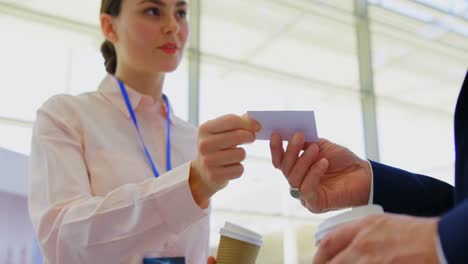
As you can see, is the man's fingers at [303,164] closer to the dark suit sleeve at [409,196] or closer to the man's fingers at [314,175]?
the man's fingers at [314,175]

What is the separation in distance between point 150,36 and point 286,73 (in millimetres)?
4219

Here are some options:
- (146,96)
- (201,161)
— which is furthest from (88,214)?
(146,96)

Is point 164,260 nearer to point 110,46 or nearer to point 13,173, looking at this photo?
point 13,173

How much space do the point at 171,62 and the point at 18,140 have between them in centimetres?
305

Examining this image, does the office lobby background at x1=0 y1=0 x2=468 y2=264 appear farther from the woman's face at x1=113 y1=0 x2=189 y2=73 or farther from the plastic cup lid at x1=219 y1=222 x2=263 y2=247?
the plastic cup lid at x1=219 y1=222 x2=263 y2=247

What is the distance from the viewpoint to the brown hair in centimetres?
145

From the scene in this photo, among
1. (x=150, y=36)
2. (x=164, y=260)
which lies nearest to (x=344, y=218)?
(x=164, y=260)

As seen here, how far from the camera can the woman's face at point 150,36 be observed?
1361 mm

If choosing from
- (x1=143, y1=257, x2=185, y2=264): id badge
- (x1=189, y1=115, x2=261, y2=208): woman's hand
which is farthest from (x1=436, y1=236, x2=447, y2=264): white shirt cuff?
(x1=143, y1=257, x2=185, y2=264): id badge

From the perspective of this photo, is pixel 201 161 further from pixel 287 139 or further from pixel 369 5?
pixel 369 5

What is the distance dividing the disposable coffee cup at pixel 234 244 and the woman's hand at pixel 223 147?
88mm

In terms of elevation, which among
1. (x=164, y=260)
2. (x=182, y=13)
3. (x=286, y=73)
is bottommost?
(x=164, y=260)

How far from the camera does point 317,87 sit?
565cm

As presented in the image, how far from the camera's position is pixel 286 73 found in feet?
17.9
